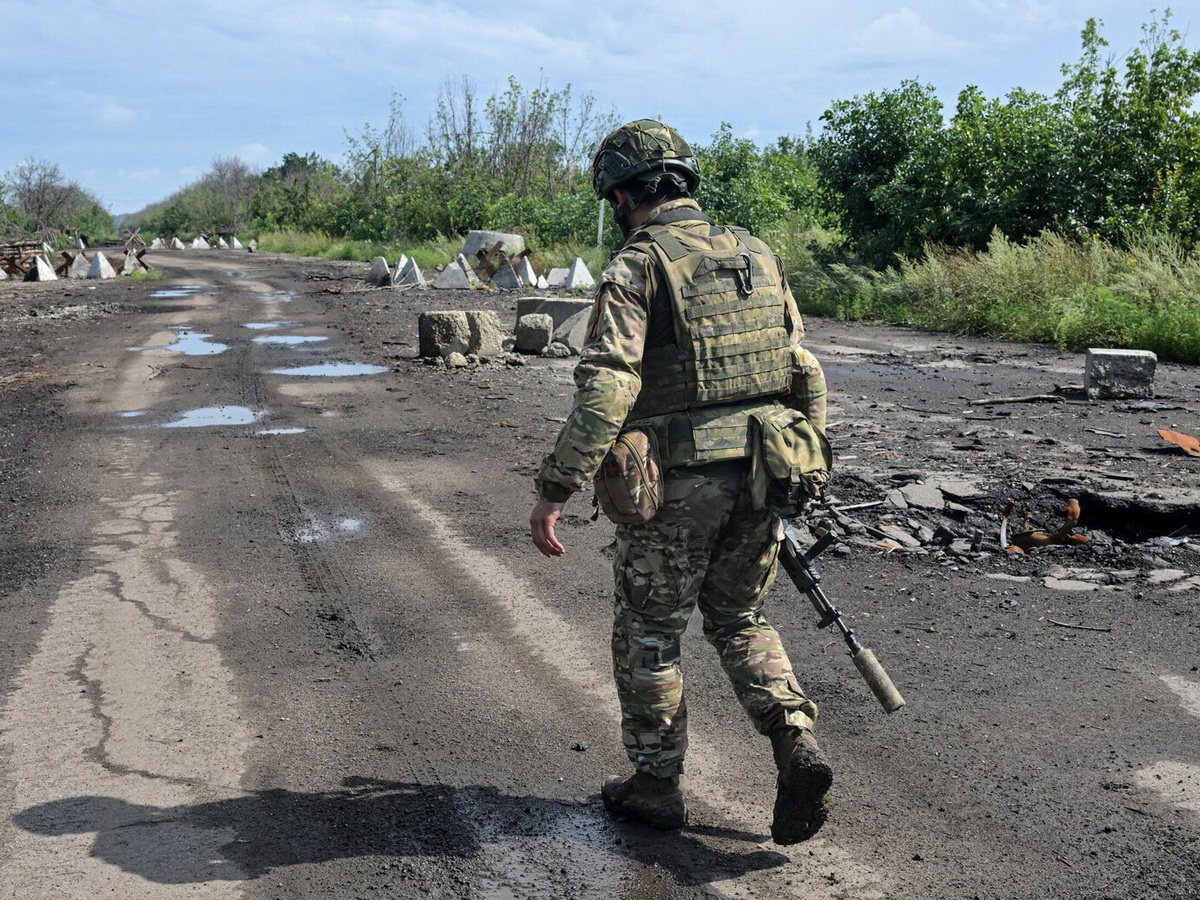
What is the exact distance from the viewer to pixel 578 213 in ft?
95.2

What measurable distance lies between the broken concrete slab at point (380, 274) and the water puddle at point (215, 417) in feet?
48.0

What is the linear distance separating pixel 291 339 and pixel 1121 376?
9.84 metres

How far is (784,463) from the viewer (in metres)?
3.02

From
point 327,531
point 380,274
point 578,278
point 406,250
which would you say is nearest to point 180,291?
point 380,274

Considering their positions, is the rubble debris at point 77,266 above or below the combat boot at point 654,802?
above

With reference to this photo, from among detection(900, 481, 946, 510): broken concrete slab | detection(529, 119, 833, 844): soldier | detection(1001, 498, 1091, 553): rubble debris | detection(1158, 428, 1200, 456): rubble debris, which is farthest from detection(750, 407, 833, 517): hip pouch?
detection(1158, 428, 1200, 456): rubble debris

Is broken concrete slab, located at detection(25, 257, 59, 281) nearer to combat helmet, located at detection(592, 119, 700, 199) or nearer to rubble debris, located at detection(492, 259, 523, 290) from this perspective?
rubble debris, located at detection(492, 259, 523, 290)

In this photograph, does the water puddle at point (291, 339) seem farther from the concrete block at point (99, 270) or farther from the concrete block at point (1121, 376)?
the concrete block at point (99, 270)

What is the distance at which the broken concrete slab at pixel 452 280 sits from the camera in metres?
23.5

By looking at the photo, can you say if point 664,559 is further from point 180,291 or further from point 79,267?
point 79,267

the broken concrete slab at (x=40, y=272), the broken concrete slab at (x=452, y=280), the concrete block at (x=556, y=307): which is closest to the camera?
the concrete block at (x=556, y=307)

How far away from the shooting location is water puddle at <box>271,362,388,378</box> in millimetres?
11461

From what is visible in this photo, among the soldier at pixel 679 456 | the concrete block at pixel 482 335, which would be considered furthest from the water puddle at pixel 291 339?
the soldier at pixel 679 456

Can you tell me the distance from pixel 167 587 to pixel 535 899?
3.03 metres
